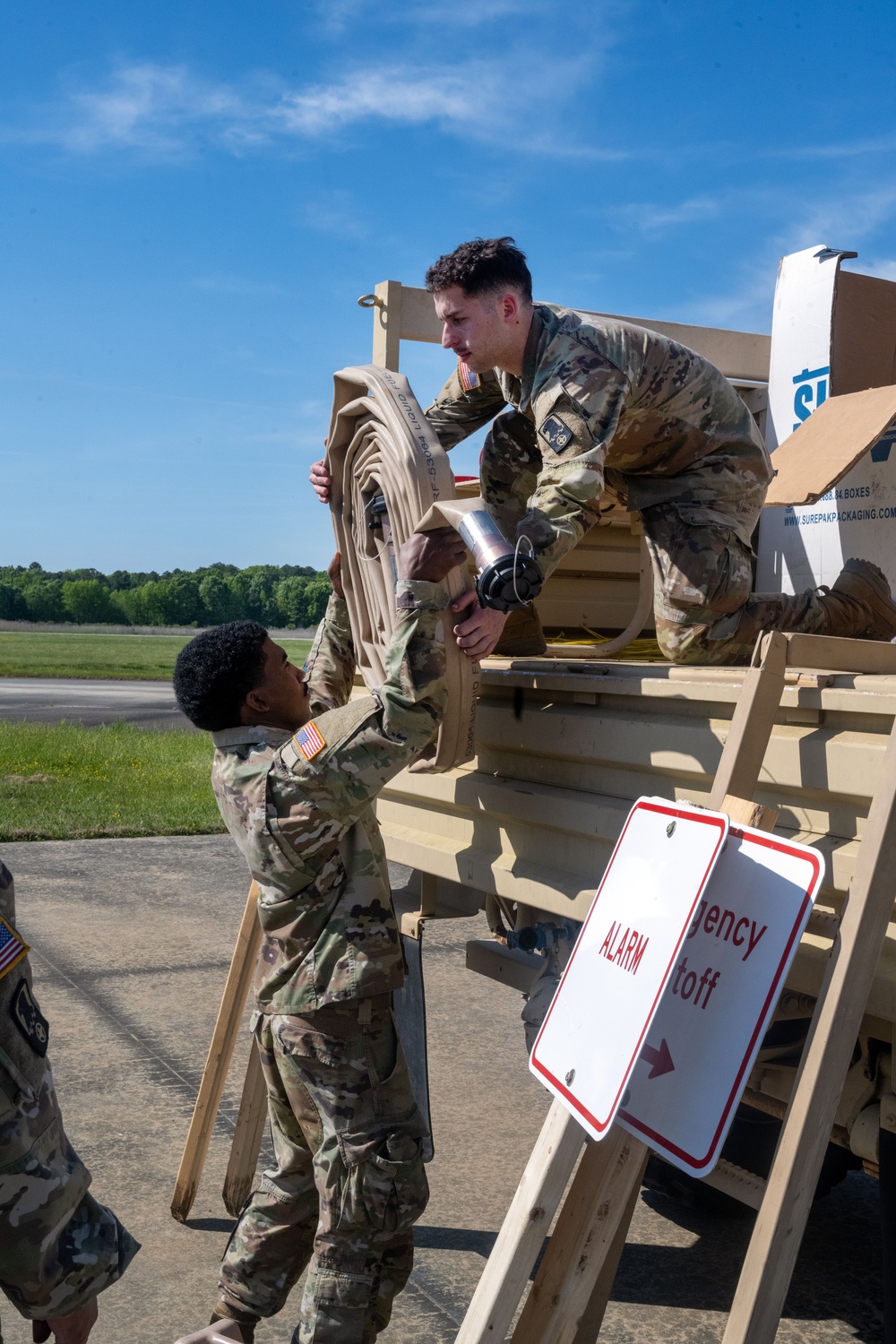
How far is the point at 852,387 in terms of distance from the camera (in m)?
3.89

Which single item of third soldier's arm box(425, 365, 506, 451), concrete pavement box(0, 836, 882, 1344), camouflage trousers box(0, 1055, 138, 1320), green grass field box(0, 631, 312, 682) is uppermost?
third soldier's arm box(425, 365, 506, 451)

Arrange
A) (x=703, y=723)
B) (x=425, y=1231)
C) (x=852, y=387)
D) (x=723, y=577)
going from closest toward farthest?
(x=703, y=723) → (x=723, y=577) → (x=425, y=1231) → (x=852, y=387)

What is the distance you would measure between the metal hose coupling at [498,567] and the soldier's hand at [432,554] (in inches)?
4.9

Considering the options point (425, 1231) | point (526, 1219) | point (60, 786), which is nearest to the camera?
point (526, 1219)

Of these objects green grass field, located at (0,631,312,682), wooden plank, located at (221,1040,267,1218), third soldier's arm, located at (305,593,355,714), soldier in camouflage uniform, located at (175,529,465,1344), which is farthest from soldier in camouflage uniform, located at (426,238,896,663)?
green grass field, located at (0,631,312,682)

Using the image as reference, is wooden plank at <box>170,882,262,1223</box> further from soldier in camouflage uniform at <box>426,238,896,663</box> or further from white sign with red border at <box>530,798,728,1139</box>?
white sign with red border at <box>530,798,728,1139</box>

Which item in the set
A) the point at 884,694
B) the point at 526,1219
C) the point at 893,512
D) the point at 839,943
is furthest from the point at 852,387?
the point at 526,1219

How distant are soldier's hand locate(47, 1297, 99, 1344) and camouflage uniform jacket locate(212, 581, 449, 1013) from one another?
0.64 metres

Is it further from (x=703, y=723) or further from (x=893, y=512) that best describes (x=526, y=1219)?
(x=893, y=512)

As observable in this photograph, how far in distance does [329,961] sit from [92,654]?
59.1 metres

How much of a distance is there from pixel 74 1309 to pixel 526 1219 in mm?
840

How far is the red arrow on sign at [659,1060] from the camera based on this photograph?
178 centimetres

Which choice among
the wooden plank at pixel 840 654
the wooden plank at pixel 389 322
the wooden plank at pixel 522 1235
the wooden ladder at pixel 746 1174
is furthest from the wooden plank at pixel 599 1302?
the wooden plank at pixel 389 322

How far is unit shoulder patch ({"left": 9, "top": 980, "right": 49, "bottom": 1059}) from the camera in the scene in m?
2.06
